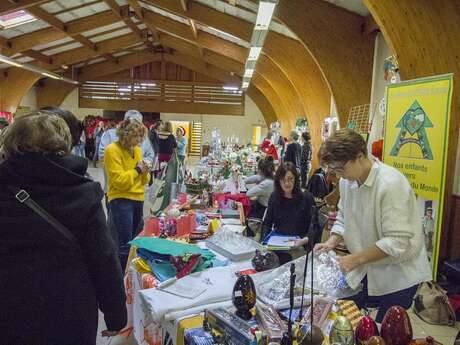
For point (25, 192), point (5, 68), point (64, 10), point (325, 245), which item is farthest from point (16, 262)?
point (5, 68)

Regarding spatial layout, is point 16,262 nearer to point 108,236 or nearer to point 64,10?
point 108,236

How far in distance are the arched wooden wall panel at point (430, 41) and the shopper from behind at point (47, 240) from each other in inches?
123

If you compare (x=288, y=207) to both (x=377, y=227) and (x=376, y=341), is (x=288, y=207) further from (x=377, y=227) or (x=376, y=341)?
(x=376, y=341)

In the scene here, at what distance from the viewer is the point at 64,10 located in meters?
8.84

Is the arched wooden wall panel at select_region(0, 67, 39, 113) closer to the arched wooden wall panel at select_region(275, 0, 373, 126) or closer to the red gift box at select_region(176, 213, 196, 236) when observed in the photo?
the arched wooden wall panel at select_region(275, 0, 373, 126)

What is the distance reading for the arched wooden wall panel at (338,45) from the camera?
211 inches

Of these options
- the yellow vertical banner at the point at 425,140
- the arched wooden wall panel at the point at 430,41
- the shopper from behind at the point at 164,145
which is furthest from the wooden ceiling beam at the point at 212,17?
the yellow vertical banner at the point at 425,140

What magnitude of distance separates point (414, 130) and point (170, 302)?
2.52 meters

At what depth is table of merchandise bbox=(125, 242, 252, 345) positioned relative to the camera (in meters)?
1.54

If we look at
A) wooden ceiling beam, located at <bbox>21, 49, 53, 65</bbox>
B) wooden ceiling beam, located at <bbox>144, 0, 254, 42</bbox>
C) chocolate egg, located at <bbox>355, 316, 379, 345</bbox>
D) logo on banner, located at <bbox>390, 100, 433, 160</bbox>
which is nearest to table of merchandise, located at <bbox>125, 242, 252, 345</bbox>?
chocolate egg, located at <bbox>355, 316, 379, 345</bbox>

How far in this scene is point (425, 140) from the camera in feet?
10.1

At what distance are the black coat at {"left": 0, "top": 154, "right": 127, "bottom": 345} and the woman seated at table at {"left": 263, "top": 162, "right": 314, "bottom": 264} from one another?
1.86m

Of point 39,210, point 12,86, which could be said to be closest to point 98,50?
point 12,86

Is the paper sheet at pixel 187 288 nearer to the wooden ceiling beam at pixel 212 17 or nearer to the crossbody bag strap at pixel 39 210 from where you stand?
the crossbody bag strap at pixel 39 210
